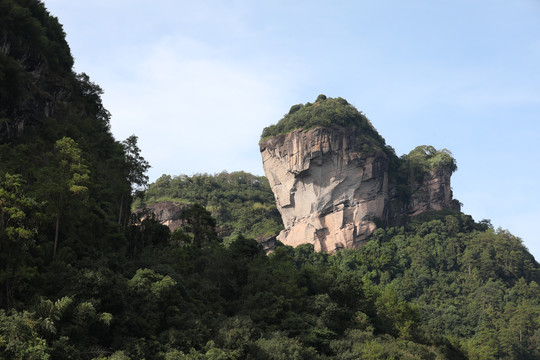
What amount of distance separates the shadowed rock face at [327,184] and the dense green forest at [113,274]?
25353 millimetres

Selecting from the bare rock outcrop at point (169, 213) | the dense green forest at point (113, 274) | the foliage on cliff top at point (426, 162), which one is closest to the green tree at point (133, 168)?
the dense green forest at point (113, 274)

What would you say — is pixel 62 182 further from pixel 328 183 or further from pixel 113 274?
pixel 328 183

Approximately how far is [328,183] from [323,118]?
8.09 m

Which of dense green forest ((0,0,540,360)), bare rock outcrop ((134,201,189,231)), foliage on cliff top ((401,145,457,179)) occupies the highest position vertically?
foliage on cliff top ((401,145,457,179))

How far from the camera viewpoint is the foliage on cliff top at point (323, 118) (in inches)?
3022

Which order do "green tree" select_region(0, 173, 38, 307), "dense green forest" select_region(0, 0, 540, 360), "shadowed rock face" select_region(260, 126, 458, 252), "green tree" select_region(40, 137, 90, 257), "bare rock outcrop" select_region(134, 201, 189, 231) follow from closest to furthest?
"green tree" select_region(0, 173, 38, 307) → "dense green forest" select_region(0, 0, 540, 360) → "green tree" select_region(40, 137, 90, 257) → "bare rock outcrop" select_region(134, 201, 189, 231) → "shadowed rock face" select_region(260, 126, 458, 252)

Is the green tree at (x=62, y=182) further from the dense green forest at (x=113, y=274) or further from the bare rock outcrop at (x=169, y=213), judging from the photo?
the bare rock outcrop at (x=169, y=213)

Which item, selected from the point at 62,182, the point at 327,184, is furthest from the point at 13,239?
the point at 327,184

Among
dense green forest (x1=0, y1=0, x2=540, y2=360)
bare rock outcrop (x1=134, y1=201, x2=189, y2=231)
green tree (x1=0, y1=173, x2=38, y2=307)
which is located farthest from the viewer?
bare rock outcrop (x1=134, y1=201, x2=189, y2=231)

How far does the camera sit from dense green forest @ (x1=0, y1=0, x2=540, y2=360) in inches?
814

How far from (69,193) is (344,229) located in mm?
56724

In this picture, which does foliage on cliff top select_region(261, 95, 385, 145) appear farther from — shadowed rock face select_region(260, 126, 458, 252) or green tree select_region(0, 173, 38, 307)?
green tree select_region(0, 173, 38, 307)

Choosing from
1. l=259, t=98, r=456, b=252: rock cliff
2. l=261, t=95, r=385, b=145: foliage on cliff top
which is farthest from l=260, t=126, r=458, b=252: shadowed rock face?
l=261, t=95, r=385, b=145: foliage on cliff top

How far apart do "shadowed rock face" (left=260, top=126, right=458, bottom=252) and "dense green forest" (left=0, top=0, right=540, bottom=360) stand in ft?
83.2
